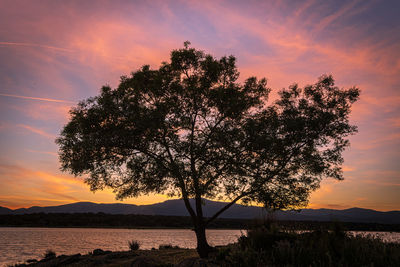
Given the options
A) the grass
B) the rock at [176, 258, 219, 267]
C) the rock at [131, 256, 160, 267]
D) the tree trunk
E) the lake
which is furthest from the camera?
the lake

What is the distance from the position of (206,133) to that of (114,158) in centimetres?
715

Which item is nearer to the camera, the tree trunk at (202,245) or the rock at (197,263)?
the rock at (197,263)

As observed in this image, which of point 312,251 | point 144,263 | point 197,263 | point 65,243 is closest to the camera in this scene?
point 312,251

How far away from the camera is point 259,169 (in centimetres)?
1888

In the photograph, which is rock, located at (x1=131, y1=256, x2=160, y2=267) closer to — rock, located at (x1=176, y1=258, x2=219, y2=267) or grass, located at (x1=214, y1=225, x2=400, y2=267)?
rock, located at (x1=176, y1=258, x2=219, y2=267)

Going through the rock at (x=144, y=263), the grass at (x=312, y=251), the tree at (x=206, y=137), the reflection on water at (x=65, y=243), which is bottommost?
the reflection on water at (x=65, y=243)

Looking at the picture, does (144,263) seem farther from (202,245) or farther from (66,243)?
(66,243)

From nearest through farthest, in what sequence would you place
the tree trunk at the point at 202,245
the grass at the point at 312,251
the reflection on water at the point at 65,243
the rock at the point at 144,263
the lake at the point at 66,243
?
the grass at the point at 312,251 < the rock at the point at 144,263 < the tree trunk at the point at 202,245 < the lake at the point at 66,243 < the reflection on water at the point at 65,243

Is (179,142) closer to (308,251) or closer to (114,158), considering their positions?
(114,158)

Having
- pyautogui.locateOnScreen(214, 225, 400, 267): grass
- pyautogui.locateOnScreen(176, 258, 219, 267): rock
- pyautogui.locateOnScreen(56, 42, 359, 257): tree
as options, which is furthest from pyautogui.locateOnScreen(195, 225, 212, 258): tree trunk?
pyautogui.locateOnScreen(176, 258, 219, 267): rock

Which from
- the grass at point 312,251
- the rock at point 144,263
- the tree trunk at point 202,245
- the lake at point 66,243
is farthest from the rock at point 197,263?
the tree trunk at point 202,245

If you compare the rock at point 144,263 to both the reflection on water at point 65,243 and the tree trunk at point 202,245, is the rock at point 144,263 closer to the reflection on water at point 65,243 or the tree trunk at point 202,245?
the reflection on water at point 65,243

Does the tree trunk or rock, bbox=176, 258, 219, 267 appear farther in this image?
the tree trunk

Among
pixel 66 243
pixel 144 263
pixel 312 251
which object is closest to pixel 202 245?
pixel 144 263
